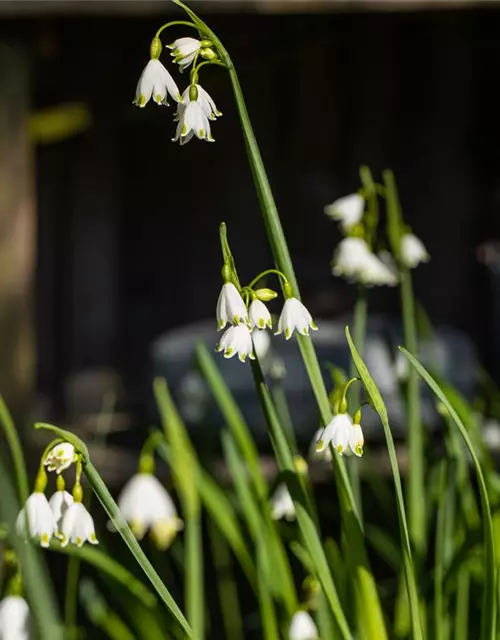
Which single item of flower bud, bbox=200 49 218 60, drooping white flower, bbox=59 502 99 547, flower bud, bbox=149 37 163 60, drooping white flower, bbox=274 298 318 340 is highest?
flower bud, bbox=149 37 163 60

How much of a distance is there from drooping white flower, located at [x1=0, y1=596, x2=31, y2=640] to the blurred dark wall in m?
1.80

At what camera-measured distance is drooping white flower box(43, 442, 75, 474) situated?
88 centimetres

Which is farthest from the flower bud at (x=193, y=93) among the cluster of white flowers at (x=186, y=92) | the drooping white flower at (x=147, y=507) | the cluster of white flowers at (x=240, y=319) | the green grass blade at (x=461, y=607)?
the green grass blade at (x=461, y=607)

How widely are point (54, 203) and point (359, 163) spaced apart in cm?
89

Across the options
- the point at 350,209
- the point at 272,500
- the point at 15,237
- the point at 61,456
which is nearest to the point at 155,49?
the point at 61,456

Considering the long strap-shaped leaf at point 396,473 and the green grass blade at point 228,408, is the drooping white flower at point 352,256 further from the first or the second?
the long strap-shaped leaf at point 396,473

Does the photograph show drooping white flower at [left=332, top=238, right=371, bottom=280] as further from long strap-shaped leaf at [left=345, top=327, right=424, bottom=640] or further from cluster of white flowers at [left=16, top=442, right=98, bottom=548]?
cluster of white flowers at [left=16, top=442, right=98, bottom=548]

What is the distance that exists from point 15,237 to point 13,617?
111cm

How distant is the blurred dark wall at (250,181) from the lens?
287cm

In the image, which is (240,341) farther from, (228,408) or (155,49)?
(228,408)

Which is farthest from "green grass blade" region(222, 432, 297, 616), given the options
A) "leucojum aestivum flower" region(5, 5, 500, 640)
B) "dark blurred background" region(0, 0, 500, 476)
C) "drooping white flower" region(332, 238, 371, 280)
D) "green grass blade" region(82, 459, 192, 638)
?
"dark blurred background" region(0, 0, 500, 476)

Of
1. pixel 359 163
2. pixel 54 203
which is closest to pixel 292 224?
pixel 359 163

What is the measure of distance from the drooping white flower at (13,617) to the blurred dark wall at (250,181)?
180cm

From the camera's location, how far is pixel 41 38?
7.45ft
